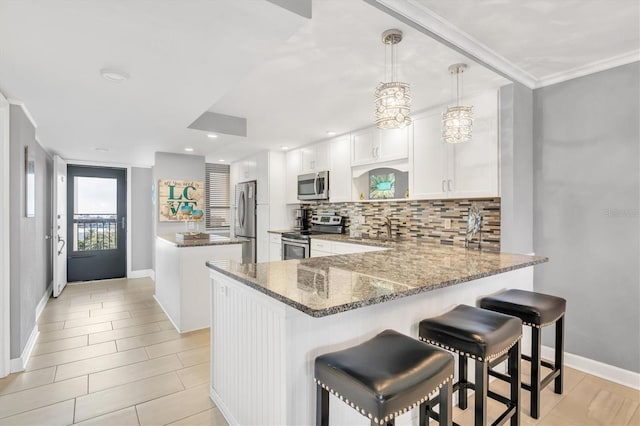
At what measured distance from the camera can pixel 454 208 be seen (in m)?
3.44

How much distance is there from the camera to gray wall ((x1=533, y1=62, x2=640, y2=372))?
2.39 m

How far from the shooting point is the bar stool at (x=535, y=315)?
1913 millimetres

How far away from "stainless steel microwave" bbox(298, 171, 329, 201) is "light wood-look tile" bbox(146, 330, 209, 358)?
7.66 ft

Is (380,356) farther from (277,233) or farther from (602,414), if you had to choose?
(277,233)

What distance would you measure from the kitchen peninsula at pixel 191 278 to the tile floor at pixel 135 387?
0.15 meters

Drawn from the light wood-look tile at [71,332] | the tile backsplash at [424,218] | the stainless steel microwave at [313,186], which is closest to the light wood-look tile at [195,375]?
the light wood-look tile at [71,332]

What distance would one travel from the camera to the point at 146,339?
3164mm

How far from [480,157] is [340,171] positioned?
1.96 m

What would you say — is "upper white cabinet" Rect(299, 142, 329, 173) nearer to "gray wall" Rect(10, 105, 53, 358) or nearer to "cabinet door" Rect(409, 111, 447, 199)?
"cabinet door" Rect(409, 111, 447, 199)

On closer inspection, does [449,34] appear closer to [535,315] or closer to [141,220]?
[535,315]

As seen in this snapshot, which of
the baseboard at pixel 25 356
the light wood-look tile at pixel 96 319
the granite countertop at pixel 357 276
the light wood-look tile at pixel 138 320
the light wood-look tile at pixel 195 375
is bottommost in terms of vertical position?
the light wood-look tile at pixel 195 375

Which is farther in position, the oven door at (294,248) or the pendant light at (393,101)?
the oven door at (294,248)

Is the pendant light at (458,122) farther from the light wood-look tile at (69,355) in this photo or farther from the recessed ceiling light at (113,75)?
the light wood-look tile at (69,355)

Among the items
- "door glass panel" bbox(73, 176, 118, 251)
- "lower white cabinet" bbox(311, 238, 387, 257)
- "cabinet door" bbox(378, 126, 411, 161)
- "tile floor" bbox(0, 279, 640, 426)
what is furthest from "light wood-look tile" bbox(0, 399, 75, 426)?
"door glass panel" bbox(73, 176, 118, 251)
